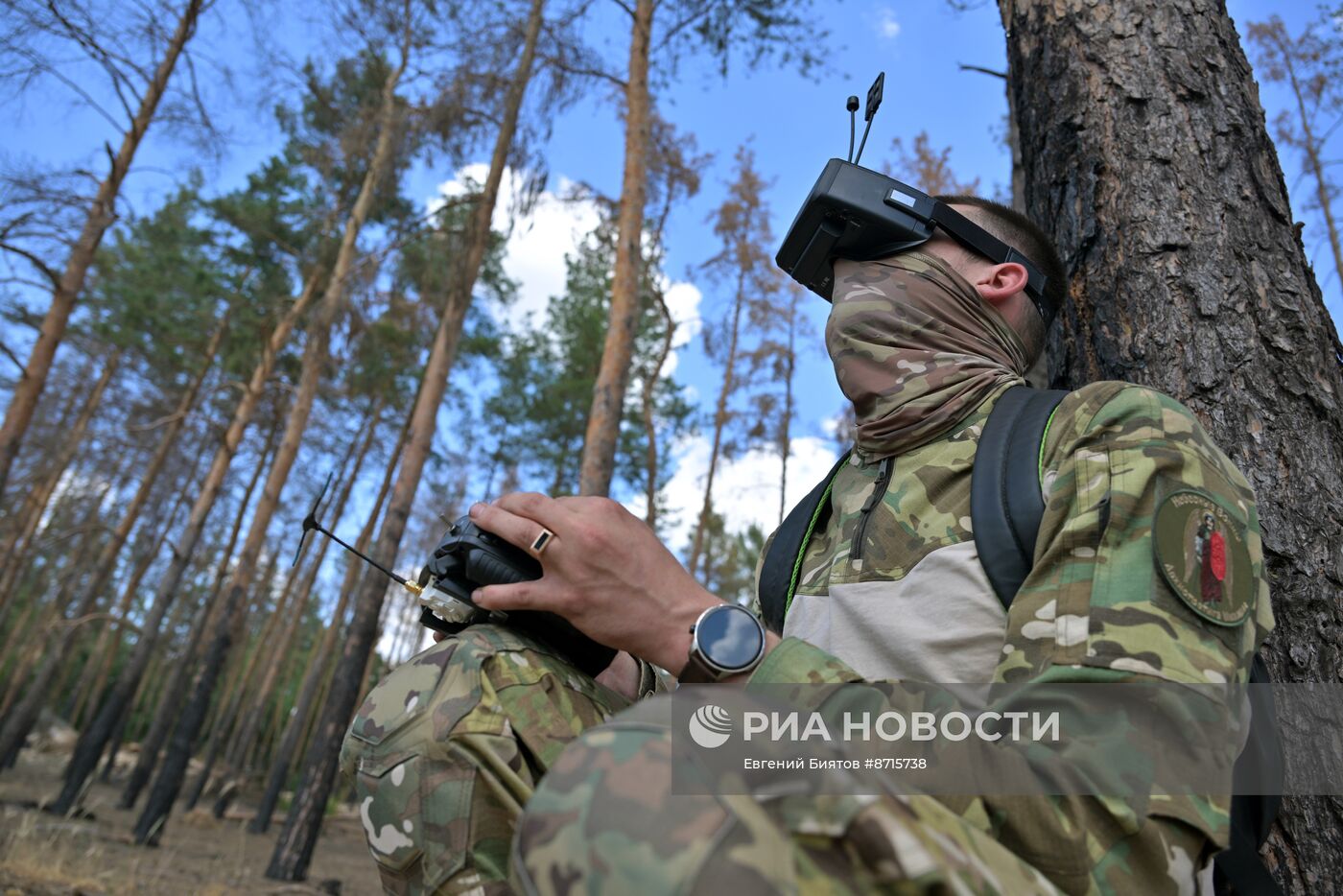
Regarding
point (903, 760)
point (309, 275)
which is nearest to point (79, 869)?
point (903, 760)

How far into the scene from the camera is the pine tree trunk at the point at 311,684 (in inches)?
678

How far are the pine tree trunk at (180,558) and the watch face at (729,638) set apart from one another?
46.8 feet

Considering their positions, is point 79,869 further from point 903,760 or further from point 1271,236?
point 1271,236

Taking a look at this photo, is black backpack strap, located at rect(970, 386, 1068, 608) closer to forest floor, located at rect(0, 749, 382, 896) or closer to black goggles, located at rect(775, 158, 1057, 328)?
black goggles, located at rect(775, 158, 1057, 328)

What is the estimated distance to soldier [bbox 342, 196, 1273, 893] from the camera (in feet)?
2.30

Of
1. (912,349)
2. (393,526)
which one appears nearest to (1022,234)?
(912,349)

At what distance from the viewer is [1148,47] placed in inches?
92.4

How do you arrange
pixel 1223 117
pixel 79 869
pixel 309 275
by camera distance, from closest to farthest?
pixel 1223 117, pixel 79 869, pixel 309 275

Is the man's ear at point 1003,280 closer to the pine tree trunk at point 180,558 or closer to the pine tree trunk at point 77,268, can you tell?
the pine tree trunk at point 77,268

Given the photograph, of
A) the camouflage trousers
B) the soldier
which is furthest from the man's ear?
the camouflage trousers

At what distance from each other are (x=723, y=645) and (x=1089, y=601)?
505 millimetres

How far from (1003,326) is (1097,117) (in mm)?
881

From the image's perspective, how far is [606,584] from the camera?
127 centimetres

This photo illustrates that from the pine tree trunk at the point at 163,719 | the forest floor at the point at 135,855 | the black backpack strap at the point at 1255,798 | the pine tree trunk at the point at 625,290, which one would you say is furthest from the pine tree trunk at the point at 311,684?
the black backpack strap at the point at 1255,798
